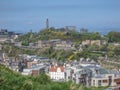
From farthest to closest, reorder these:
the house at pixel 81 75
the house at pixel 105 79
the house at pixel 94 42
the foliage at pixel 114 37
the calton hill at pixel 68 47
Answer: the foliage at pixel 114 37
the house at pixel 94 42
the calton hill at pixel 68 47
the house at pixel 81 75
the house at pixel 105 79

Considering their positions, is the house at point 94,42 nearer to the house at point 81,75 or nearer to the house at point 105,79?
the house at point 81,75

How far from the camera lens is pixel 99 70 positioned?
48.3 feet

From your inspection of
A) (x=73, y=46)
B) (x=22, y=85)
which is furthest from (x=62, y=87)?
(x=73, y=46)

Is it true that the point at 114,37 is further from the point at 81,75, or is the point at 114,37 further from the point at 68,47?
the point at 81,75

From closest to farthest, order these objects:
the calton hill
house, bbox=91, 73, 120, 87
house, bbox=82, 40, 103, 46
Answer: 1. house, bbox=91, 73, 120, 87
2. the calton hill
3. house, bbox=82, 40, 103, 46

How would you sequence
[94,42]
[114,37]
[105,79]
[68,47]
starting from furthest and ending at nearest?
[114,37], [94,42], [68,47], [105,79]

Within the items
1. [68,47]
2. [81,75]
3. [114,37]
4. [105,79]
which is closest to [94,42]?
[68,47]

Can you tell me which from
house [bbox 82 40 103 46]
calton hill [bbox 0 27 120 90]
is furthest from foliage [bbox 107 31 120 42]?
house [bbox 82 40 103 46]

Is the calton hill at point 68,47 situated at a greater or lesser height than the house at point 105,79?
lesser

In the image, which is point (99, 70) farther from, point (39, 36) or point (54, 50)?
point (39, 36)

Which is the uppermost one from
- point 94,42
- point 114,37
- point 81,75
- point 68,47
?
point 81,75

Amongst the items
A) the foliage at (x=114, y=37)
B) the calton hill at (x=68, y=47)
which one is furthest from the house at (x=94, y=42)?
the foliage at (x=114, y=37)

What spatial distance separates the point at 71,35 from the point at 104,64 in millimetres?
11781

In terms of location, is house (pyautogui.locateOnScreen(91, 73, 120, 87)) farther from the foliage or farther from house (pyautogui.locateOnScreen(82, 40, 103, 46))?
the foliage
